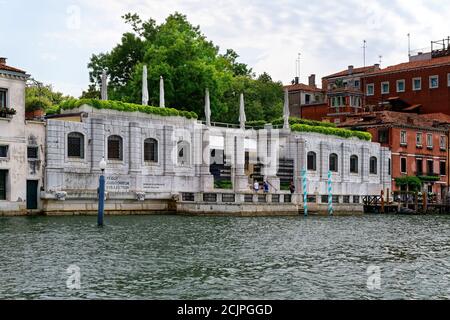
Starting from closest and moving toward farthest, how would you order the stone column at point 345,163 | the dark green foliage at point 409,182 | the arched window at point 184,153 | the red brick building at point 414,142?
the arched window at point 184,153, the stone column at point 345,163, the dark green foliage at point 409,182, the red brick building at point 414,142

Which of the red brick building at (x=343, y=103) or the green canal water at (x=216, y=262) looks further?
the red brick building at (x=343, y=103)

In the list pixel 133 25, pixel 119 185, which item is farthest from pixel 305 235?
pixel 133 25

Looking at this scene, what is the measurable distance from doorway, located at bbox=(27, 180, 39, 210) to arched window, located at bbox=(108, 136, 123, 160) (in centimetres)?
603

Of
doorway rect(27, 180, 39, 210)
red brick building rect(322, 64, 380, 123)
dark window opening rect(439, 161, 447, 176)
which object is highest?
red brick building rect(322, 64, 380, 123)

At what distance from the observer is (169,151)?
52438mm

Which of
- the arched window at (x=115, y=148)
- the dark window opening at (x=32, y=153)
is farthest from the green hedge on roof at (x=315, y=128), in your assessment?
the dark window opening at (x=32, y=153)

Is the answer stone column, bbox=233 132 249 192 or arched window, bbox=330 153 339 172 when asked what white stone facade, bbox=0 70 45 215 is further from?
arched window, bbox=330 153 339 172

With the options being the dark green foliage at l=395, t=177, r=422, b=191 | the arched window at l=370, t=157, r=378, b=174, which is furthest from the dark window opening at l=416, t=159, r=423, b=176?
the arched window at l=370, t=157, r=378, b=174

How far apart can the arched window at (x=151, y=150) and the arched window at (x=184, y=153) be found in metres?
2.39

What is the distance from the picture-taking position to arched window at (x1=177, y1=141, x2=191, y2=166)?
53906 millimetres

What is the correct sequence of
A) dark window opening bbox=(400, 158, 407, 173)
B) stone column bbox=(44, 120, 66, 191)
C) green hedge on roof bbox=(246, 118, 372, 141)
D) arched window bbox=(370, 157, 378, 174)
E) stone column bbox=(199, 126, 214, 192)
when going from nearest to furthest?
stone column bbox=(44, 120, 66, 191)
stone column bbox=(199, 126, 214, 192)
green hedge on roof bbox=(246, 118, 372, 141)
arched window bbox=(370, 157, 378, 174)
dark window opening bbox=(400, 158, 407, 173)

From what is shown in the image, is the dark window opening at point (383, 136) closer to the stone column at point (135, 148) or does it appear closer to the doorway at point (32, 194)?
the stone column at point (135, 148)

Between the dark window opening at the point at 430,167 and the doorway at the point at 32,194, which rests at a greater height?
the dark window opening at the point at 430,167

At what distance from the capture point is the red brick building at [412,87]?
79.8 meters
